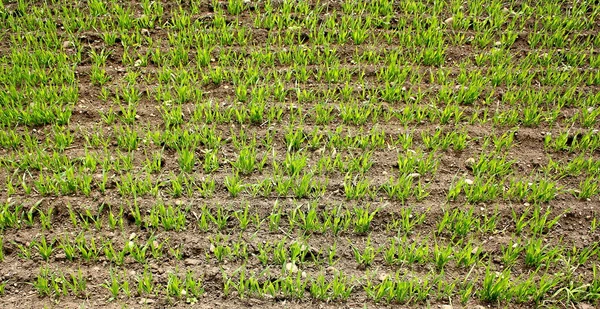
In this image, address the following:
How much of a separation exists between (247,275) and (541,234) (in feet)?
4.45

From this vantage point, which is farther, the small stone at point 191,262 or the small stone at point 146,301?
the small stone at point 191,262

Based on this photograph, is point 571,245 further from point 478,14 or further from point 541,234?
point 478,14

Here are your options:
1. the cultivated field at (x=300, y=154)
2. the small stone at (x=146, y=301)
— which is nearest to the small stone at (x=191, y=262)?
the cultivated field at (x=300, y=154)

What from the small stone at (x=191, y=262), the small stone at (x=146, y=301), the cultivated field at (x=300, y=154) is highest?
the cultivated field at (x=300, y=154)

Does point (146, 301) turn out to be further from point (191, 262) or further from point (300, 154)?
point (300, 154)

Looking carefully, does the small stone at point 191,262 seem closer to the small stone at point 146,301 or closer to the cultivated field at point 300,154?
the cultivated field at point 300,154

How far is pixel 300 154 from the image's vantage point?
290 centimetres

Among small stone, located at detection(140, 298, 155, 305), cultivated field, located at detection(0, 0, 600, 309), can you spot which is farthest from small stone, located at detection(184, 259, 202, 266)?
small stone, located at detection(140, 298, 155, 305)

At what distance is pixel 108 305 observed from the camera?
2.25 metres

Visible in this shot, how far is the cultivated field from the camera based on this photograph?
2.36m

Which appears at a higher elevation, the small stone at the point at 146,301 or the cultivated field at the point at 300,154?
the cultivated field at the point at 300,154

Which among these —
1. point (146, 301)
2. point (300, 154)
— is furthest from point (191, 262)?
point (300, 154)

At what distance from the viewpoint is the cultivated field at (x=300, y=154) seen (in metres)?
2.36

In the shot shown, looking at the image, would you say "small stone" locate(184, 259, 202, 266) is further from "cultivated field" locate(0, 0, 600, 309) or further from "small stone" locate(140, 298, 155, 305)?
"small stone" locate(140, 298, 155, 305)
